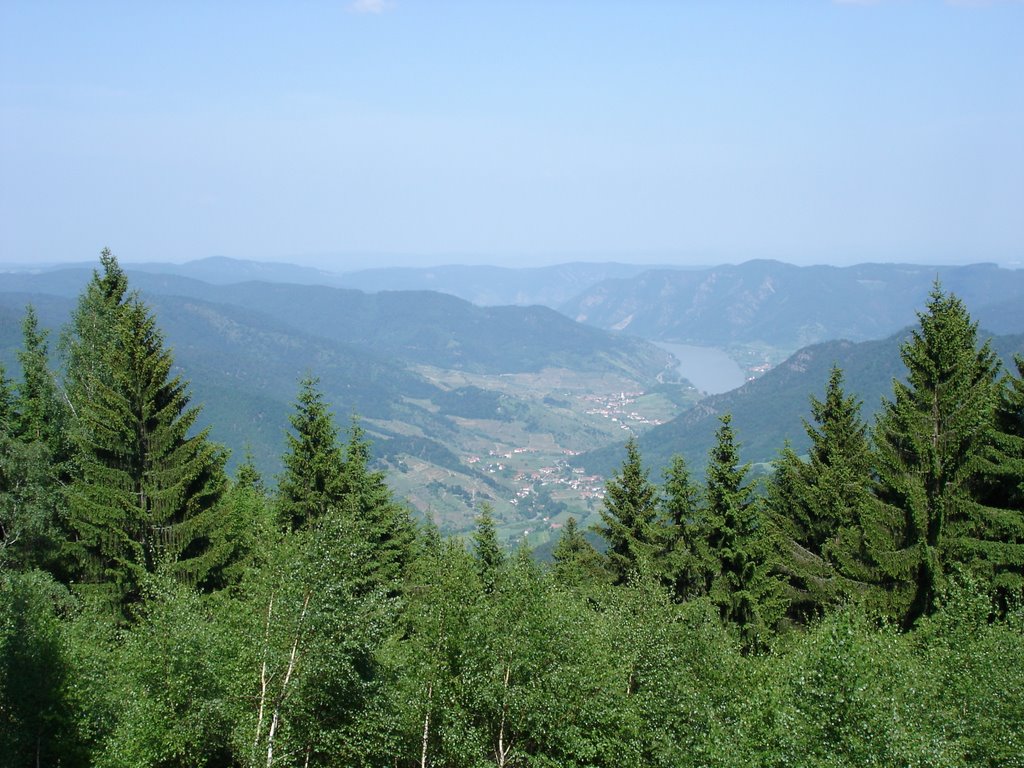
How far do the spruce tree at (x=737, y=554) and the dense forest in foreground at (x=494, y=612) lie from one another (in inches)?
4.2

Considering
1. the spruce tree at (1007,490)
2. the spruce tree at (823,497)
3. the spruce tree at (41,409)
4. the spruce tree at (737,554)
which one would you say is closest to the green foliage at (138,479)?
the spruce tree at (41,409)

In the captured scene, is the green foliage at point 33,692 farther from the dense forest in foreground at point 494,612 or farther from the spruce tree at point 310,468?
the spruce tree at point 310,468

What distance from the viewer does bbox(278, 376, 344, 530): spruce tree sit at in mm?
27688

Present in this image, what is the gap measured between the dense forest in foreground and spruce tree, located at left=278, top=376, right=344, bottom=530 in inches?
4.6

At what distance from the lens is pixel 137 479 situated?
24875 millimetres

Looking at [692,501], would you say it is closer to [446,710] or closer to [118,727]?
[446,710]

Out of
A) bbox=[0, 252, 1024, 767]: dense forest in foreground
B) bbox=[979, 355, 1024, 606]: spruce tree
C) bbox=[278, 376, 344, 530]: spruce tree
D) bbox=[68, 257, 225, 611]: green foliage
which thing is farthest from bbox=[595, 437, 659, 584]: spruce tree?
bbox=[68, 257, 225, 611]: green foliage

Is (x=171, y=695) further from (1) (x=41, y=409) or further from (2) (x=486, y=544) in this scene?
(1) (x=41, y=409)

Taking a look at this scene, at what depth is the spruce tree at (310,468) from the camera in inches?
1090

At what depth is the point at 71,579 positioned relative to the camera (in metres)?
27.2

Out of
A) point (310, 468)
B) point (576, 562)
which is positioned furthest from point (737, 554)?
point (310, 468)

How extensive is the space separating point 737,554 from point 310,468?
51.2ft

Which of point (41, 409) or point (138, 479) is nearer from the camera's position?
point (138, 479)

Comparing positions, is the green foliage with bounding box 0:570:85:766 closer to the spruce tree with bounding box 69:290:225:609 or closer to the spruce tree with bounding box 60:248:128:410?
the spruce tree with bounding box 69:290:225:609
